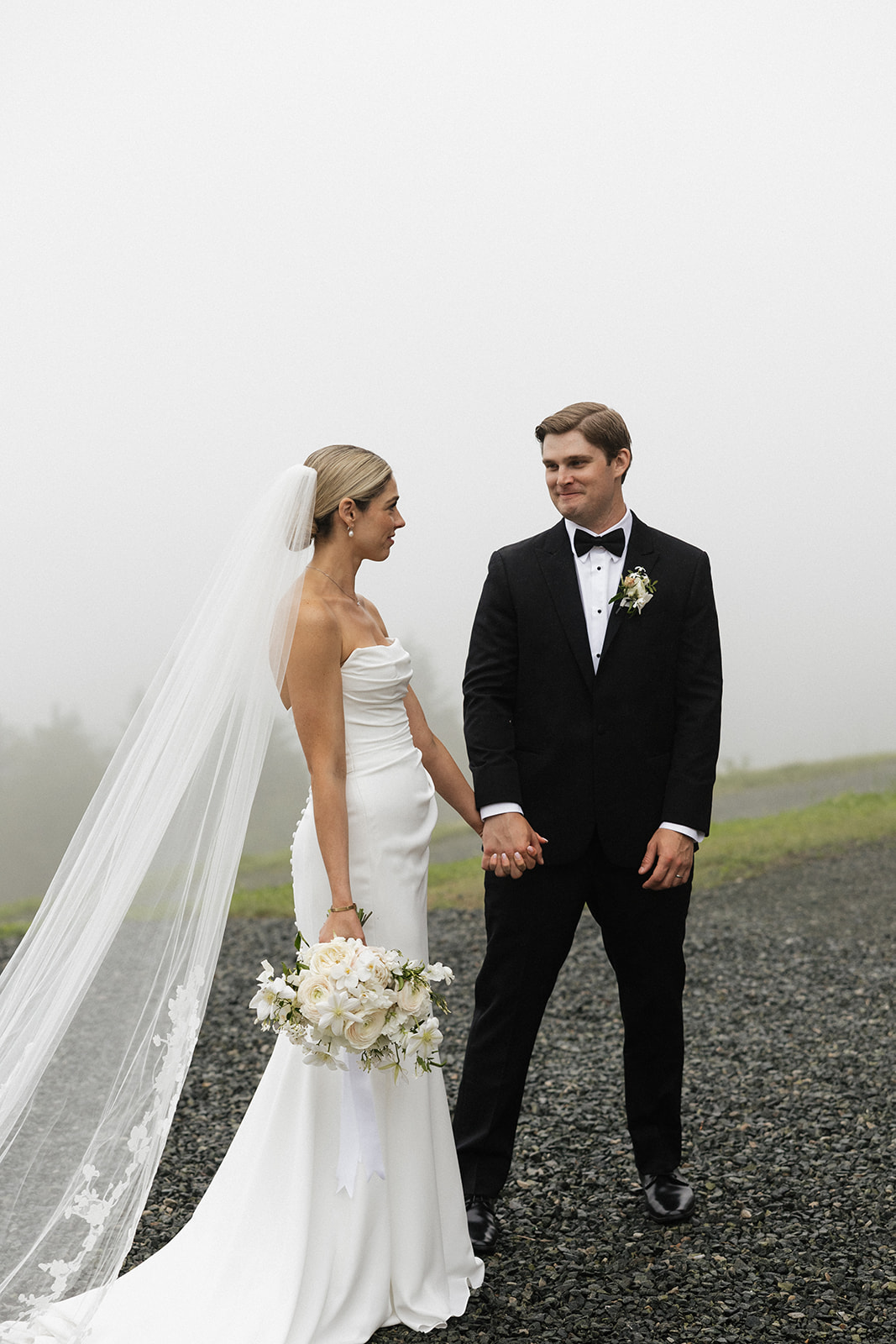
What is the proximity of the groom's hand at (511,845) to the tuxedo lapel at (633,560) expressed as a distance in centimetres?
50

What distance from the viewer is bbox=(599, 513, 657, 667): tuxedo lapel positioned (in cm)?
337

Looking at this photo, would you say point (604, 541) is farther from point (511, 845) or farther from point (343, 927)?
point (343, 927)

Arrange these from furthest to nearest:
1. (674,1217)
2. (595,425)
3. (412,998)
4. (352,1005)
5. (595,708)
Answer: (674,1217), (595,708), (595,425), (412,998), (352,1005)

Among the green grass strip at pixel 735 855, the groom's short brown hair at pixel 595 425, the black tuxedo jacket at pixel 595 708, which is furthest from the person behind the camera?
the green grass strip at pixel 735 855

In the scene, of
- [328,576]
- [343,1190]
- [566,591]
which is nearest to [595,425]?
[566,591]

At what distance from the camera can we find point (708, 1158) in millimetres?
4172

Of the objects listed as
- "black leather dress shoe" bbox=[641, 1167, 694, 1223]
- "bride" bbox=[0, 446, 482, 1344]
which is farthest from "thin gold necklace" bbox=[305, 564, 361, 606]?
"black leather dress shoe" bbox=[641, 1167, 694, 1223]

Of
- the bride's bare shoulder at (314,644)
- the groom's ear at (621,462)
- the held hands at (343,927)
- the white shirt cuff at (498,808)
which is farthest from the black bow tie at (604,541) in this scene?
the held hands at (343,927)

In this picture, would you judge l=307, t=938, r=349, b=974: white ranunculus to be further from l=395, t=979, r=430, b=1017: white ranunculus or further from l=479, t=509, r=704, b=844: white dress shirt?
l=479, t=509, r=704, b=844: white dress shirt

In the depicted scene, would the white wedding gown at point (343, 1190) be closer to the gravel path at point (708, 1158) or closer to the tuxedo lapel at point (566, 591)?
the gravel path at point (708, 1158)

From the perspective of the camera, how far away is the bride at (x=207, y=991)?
2795 millimetres

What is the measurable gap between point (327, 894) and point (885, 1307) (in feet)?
5.83

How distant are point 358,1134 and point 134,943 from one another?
71 centimetres

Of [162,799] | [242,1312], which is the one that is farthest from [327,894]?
[242,1312]
